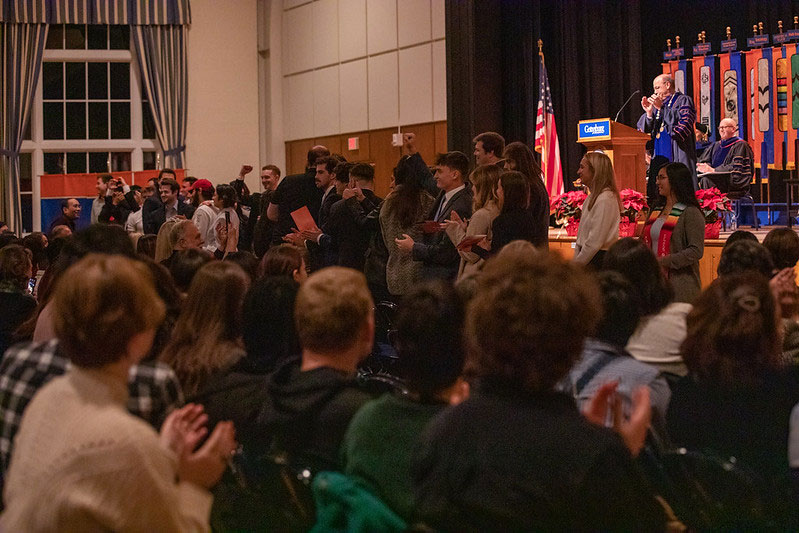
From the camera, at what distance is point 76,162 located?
547 inches

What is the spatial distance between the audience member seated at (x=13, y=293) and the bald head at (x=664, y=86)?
7.04 metres

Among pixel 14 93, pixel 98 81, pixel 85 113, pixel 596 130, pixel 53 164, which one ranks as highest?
pixel 98 81

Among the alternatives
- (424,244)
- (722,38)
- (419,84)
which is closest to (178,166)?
(419,84)

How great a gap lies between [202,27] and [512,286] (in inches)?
513

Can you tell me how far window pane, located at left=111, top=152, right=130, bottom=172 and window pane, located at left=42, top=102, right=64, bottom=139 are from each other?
2.55 feet

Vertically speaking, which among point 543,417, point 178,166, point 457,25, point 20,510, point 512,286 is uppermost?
point 457,25

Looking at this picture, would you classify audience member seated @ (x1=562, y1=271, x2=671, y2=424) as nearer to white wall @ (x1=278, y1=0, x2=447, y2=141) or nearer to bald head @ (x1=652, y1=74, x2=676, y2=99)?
bald head @ (x1=652, y1=74, x2=676, y2=99)

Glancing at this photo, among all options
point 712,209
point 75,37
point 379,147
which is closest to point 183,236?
point 712,209

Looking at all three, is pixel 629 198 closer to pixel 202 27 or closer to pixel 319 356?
pixel 319 356

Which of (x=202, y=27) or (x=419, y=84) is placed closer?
(x=419, y=84)

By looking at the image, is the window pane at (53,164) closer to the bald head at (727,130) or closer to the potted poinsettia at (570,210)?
the potted poinsettia at (570,210)

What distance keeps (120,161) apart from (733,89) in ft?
27.4

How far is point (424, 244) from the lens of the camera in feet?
16.5

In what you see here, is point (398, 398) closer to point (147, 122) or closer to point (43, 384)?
point (43, 384)
